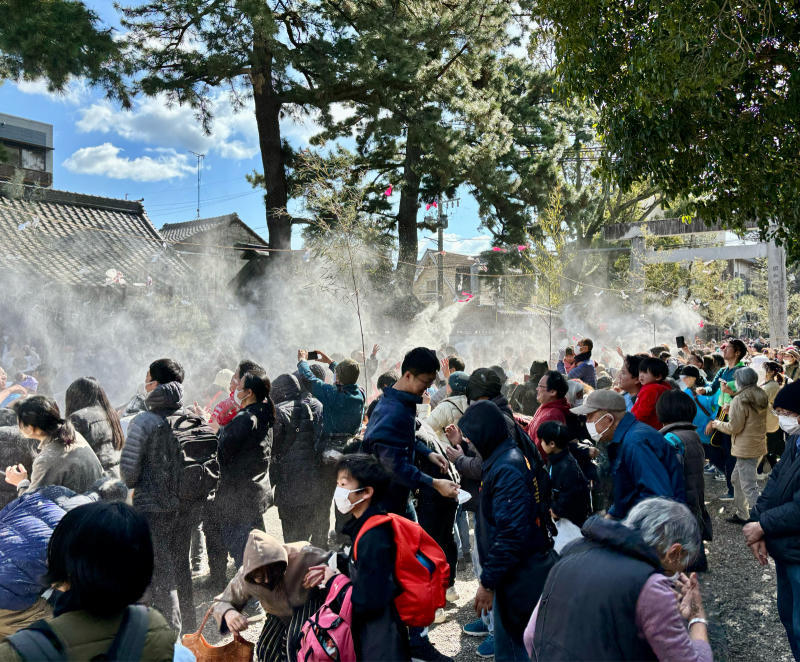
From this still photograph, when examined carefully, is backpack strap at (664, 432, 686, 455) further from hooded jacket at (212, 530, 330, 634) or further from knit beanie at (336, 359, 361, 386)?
hooded jacket at (212, 530, 330, 634)

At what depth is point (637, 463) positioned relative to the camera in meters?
3.59

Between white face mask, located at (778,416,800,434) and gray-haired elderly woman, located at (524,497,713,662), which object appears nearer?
gray-haired elderly woman, located at (524,497,713,662)

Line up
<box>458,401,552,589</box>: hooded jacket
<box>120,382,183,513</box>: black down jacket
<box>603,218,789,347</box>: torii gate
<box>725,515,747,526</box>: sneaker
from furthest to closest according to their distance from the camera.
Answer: <box>603,218,789,347</box>: torii gate < <box>725,515,747,526</box>: sneaker < <box>120,382,183,513</box>: black down jacket < <box>458,401,552,589</box>: hooded jacket

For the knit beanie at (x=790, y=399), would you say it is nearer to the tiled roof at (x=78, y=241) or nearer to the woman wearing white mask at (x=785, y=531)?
the woman wearing white mask at (x=785, y=531)

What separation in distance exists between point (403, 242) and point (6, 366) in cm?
1154

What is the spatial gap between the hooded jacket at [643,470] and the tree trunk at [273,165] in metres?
14.3

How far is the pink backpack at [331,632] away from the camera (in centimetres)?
250

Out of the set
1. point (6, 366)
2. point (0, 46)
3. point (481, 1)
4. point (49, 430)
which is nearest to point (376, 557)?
point (49, 430)

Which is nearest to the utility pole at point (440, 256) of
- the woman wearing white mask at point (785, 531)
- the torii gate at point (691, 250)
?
the torii gate at point (691, 250)

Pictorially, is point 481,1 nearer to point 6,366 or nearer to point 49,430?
point 6,366

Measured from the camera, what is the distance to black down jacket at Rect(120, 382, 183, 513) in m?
3.89

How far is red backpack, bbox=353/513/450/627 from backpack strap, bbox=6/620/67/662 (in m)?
1.23

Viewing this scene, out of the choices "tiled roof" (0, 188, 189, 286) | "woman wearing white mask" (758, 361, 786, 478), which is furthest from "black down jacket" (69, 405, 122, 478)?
"tiled roof" (0, 188, 189, 286)

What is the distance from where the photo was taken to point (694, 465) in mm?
4480
